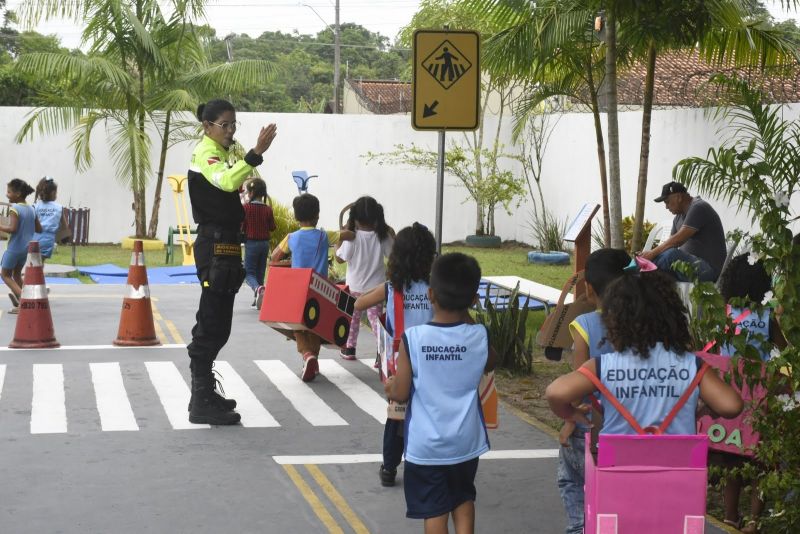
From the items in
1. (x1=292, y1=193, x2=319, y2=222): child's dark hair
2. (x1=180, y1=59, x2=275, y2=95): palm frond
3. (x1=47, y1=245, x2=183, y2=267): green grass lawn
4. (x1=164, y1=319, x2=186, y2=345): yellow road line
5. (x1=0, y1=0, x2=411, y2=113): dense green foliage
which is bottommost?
(x1=47, y1=245, x2=183, y2=267): green grass lawn

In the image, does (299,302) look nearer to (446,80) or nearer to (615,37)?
→ (446,80)

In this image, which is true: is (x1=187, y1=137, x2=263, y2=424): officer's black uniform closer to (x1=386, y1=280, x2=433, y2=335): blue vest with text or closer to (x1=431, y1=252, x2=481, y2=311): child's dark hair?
(x1=386, y1=280, x2=433, y2=335): blue vest with text

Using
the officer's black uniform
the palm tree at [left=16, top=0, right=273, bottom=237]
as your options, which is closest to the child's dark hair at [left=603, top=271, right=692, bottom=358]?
the officer's black uniform

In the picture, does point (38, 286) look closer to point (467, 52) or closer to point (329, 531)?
point (467, 52)

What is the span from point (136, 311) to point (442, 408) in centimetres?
745

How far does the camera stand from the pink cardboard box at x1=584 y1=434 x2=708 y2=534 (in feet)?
13.4

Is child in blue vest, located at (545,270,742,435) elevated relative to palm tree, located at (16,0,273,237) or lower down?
lower down

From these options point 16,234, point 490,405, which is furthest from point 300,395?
point 16,234

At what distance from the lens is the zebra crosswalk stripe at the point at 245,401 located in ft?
28.2

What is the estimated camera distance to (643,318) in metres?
4.29

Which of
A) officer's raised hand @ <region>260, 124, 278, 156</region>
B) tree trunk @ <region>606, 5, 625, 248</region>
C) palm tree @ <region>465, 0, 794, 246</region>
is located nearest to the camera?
officer's raised hand @ <region>260, 124, 278, 156</region>

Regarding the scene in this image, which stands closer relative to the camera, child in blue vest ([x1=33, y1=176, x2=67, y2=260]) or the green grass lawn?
child in blue vest ([x1=33, y1=176, x2=67, y2=260])

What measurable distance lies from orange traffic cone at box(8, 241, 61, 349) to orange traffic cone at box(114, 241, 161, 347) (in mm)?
672

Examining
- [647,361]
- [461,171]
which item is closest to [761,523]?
[647,361]
